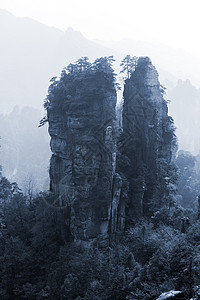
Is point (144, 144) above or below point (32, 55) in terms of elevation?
below

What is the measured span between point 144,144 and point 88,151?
5.52m

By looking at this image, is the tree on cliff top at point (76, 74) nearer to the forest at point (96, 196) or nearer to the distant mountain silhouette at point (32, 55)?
the forest at point (96, 196)

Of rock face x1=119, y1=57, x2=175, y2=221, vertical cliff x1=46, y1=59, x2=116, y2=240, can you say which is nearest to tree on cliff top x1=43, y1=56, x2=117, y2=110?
vertical cliff x1=46, y1=59, x2=116, y2=240

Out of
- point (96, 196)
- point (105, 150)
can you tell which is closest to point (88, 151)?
point (105, 150)

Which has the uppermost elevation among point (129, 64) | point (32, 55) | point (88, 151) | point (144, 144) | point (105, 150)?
point (32, 55)

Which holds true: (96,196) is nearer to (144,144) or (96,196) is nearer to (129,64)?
(144,144)

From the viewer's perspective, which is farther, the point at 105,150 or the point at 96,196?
the point at 96,196

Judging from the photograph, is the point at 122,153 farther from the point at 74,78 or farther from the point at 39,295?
the point at 39,295

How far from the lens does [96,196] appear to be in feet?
64.1

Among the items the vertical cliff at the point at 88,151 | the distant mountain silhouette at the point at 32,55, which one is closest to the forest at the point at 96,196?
the vertical cliff at the point at 88,151

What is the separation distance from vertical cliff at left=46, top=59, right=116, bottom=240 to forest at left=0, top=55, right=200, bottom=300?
0.07 meters

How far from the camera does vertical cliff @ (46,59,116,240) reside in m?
19.2

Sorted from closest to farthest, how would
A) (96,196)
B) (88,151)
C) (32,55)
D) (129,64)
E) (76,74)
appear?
(88,151) → (96,196) → (76,74) → (129,64) → (32,55)

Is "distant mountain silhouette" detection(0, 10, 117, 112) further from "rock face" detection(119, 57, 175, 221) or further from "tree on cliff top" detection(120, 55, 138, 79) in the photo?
"rock face" detection(119, 57, 175, 221)
